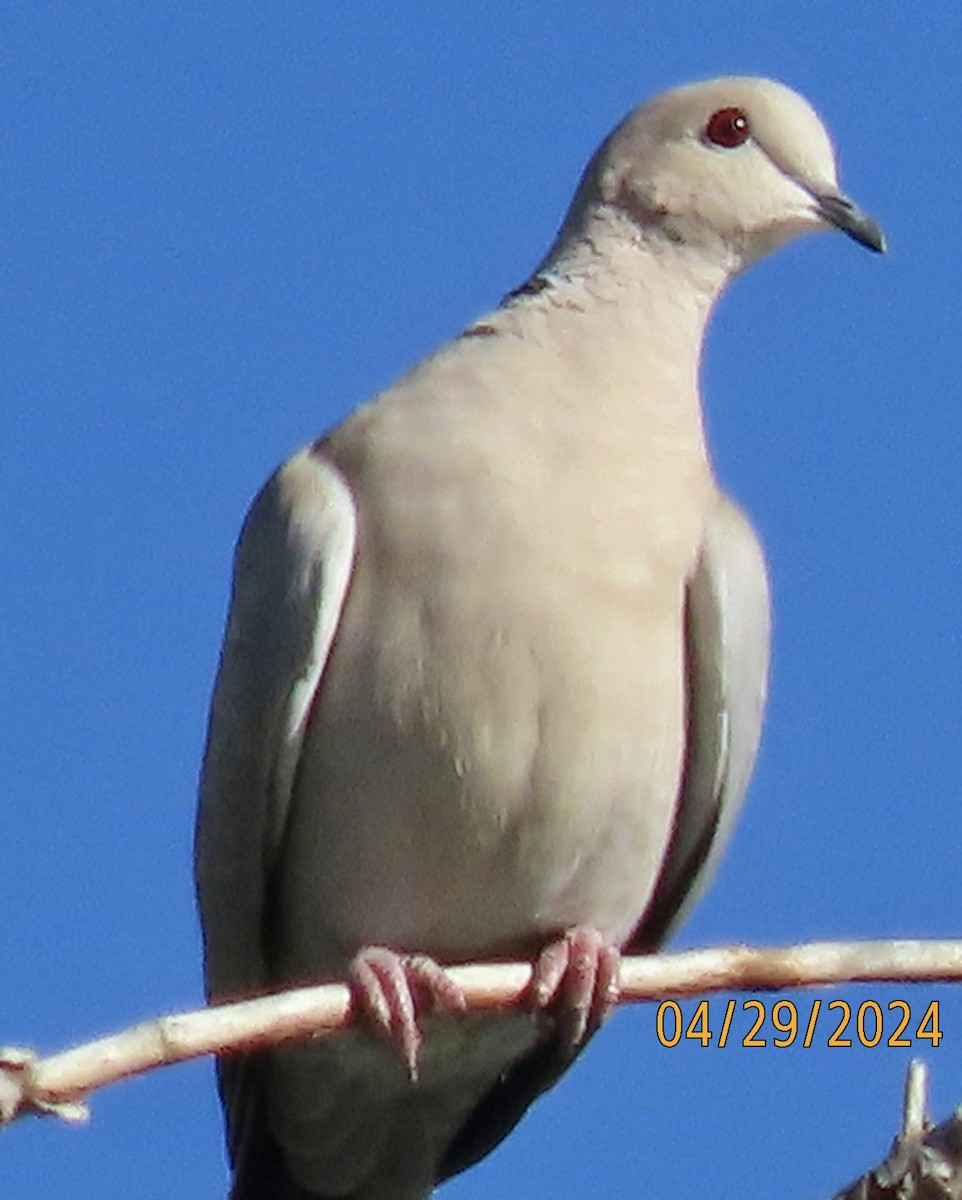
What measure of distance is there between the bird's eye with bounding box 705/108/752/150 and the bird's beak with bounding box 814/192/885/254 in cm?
20

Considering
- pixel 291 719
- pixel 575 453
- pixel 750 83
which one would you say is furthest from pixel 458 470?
pixel 750 83

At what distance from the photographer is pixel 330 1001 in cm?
357

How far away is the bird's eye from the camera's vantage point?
5641 millimetres

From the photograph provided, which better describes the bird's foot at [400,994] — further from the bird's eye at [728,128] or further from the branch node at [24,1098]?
the bird's eye at [728,128]

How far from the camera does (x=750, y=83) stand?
18.7ft

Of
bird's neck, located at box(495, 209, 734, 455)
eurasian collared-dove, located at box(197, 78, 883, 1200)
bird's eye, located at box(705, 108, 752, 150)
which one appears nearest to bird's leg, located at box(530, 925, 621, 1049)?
eurasian collared-dove, located at box(197, 78, 883, 1200)

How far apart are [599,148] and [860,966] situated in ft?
8.60

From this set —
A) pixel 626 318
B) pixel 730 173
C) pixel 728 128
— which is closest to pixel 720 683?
pixel 626 318

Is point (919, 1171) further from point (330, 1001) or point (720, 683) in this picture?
point (720, 683)

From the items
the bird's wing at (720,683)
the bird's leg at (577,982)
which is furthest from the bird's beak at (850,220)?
the bird's leg at (577,982)

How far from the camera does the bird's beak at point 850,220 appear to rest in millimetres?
5586

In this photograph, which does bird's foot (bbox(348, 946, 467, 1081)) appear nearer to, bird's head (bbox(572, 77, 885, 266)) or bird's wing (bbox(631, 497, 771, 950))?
bird's wing (bbox(631, 497, 771, 950))

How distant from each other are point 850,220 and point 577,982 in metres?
1.71

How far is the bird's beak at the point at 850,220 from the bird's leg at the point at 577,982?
5.20 feet
